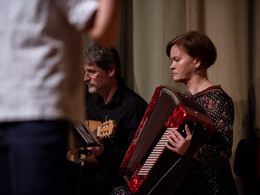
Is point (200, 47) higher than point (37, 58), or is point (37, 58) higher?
point (37, 58)

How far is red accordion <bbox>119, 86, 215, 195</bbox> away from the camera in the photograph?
1568mm

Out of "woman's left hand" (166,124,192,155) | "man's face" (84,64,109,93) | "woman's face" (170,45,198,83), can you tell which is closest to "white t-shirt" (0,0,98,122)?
"woman's left hand" (166,124,192,155)

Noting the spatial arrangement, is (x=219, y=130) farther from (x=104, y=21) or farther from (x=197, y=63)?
(x=104, y=21)

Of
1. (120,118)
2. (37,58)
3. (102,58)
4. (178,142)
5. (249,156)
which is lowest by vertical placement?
(249,156)

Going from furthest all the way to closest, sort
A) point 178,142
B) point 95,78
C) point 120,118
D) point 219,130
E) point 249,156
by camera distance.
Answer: point 95,78 → point 120,118 → point 249,156 → point 219,130 → point 178,142

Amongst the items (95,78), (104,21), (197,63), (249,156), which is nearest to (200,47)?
(197,63)

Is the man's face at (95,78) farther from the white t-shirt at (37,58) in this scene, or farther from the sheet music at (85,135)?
the white t-shirt at (37,58)

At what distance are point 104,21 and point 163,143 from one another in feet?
3.26

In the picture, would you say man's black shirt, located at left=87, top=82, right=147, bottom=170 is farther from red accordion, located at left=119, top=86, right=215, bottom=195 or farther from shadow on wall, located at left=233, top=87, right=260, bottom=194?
shadow on wall, located at left=233, top=87, right=260, bottom=194

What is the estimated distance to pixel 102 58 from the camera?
2459 millimetres

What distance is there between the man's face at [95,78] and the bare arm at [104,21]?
167cm

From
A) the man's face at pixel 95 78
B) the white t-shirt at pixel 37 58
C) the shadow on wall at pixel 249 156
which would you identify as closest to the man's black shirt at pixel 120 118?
the man's face at pixel 95 78

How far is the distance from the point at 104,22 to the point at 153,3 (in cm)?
217

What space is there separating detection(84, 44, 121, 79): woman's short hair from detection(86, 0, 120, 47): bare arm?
1.69 meters
